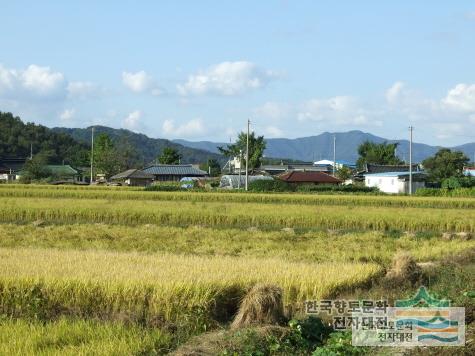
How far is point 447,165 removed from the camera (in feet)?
200

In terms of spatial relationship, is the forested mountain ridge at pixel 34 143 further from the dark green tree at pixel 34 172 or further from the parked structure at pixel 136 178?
the parked structure at pixel 136 178

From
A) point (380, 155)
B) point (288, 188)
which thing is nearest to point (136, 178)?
point (288, 188)

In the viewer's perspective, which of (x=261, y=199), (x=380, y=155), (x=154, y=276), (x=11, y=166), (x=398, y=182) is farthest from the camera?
(x=11, y=166)

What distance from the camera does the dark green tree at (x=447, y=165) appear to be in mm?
60969

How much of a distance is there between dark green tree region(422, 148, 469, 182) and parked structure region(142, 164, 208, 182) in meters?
Result: 29.6

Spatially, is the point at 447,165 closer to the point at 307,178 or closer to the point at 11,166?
the point at 307,178

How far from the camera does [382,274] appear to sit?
1127 cm

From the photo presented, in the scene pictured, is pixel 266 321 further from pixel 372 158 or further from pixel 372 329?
pixel 372 158

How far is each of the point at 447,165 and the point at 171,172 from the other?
33436 mm

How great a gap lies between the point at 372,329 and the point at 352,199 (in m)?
29.9

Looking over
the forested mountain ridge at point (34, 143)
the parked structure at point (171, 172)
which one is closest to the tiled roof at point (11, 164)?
the forested mountain ridge at point (34, 143)

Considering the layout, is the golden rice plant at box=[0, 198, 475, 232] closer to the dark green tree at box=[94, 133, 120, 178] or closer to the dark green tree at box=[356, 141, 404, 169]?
the dark green tree at box=[94, 133, 120, 178]

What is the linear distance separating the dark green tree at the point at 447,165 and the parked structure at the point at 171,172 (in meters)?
29.6

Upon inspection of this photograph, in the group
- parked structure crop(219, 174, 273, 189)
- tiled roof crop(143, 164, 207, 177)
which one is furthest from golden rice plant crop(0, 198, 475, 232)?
tiled roof crop(143, 164, 207, 177)
